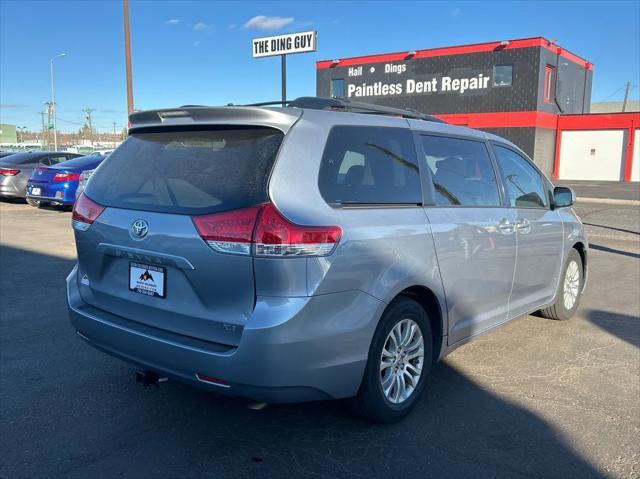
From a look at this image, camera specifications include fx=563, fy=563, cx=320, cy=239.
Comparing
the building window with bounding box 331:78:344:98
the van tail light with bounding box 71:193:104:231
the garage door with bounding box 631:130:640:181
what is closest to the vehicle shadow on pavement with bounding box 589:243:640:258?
the van tail light with bounding box 71:193:104:231

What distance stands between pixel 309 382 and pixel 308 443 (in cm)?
59

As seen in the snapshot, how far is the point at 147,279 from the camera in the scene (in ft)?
10.1

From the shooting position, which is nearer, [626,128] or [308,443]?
[308,443]

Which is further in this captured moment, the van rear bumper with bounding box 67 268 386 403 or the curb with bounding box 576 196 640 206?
the curb with bounding box 576 196 640 206

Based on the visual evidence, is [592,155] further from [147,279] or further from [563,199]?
[147,279]

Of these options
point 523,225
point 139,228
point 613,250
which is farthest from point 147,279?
point 613,250

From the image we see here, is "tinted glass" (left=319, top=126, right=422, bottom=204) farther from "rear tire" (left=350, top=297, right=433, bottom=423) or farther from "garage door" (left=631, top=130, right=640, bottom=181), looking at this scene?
"garage door" (left=631, top=130, right=640, bottom=181)

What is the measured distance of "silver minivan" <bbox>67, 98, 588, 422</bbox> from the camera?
2.74 m

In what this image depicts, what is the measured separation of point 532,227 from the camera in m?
4.73

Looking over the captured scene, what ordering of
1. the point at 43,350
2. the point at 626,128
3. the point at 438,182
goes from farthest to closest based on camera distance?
→ the point at 626,128 < the point at 43,350 < the point at 438,182

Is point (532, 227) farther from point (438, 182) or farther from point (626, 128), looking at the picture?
point (626, 128)

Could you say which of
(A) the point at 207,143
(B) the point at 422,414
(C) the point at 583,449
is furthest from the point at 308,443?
(A) the point at 207,143

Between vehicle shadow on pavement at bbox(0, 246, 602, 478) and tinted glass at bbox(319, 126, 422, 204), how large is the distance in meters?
1.39

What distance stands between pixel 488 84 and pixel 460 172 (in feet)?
107
